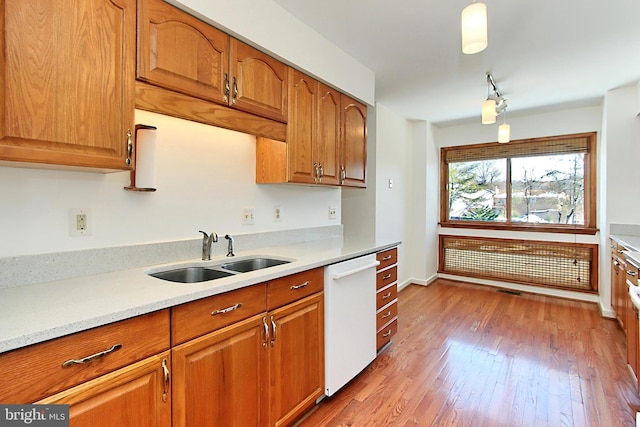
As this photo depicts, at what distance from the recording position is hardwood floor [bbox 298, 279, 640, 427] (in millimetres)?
1854

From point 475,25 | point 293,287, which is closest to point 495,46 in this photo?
point 475,25

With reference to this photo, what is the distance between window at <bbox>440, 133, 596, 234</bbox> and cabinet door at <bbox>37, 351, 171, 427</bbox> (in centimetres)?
462

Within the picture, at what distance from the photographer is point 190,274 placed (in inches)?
68.1

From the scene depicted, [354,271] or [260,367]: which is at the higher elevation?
[354,271]

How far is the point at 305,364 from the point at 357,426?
0.45m

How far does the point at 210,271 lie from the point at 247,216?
54 cm

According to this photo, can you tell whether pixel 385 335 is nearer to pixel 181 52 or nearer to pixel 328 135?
pixel 328 135

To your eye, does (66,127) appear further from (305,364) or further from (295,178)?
(305,364)

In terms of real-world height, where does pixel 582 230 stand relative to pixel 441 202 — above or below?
below

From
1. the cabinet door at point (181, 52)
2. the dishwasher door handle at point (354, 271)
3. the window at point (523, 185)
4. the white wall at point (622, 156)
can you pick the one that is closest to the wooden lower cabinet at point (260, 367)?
the dishwasher door handle at point (354, 271)

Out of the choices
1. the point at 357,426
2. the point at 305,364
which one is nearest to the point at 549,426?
the point at 357,426

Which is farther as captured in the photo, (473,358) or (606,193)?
(606,193)

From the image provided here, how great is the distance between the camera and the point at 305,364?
1.74 metres

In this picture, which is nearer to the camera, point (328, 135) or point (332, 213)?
point (328, 135)
